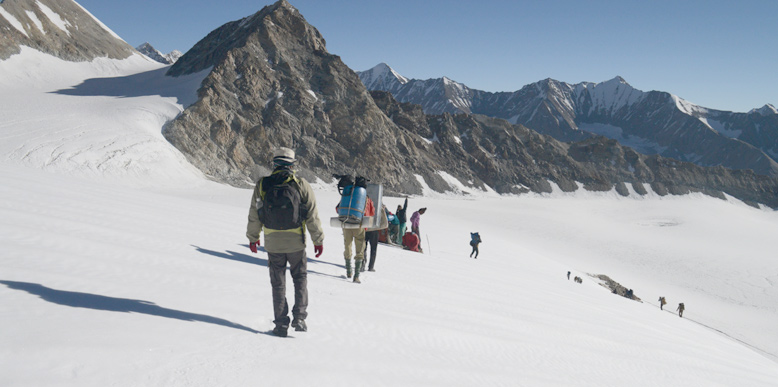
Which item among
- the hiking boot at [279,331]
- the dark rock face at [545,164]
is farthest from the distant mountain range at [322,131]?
the hiking boot at [279,331]

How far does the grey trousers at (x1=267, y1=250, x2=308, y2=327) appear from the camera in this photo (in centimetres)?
400

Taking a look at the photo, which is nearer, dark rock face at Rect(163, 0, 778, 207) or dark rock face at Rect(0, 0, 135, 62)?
dark rock face at Rect(163, 0, 778, 207)

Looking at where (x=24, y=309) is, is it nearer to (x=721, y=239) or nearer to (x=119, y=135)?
(x=119, y=135)

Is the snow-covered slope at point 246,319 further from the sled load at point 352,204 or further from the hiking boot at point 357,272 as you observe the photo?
the sled load at point 352,204

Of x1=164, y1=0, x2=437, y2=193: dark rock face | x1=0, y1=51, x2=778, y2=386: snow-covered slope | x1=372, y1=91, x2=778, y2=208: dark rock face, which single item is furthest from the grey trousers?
x1=372, y1=91, x2=778, y2=208: dark rock face

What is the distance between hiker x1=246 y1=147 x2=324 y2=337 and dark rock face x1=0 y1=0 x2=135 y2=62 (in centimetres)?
7614

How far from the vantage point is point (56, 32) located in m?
69.9

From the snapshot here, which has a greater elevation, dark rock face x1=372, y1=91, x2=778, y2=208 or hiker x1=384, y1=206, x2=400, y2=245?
dark rock face x1=372, y1=91, x2=778, y2=208

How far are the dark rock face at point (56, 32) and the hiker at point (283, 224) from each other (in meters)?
76.1

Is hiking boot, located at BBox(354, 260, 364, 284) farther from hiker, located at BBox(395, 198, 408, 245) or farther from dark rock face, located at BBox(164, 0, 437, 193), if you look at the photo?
dark rock face, located at BBox(164, 0, 437, 193)

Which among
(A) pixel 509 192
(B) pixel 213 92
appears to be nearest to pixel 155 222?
(B) pixel 213 92

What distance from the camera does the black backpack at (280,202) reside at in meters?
3.94

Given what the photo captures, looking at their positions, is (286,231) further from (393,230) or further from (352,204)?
(393,230)

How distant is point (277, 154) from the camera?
13.4 ft
